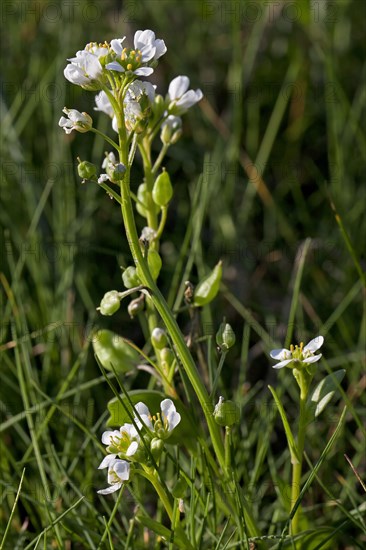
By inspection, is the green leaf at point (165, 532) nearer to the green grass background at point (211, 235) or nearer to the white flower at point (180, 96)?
the green grass background at point (211, 235)

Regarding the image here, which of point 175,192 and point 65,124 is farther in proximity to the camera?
point 175,192

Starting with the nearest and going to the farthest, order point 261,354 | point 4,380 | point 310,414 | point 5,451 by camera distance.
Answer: point 310,414, point 5,451, point 4,380, point 261,354

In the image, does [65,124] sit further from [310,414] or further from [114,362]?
[310,414]

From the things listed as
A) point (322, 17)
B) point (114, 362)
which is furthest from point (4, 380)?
point (322, 17)

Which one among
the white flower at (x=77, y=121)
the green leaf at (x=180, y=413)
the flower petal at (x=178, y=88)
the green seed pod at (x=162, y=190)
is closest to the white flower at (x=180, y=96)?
the flower petal at (x=178, y=88)

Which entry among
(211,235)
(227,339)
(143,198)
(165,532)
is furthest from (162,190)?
(211,235)

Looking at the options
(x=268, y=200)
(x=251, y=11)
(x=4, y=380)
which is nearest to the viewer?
(x=4, y=380)

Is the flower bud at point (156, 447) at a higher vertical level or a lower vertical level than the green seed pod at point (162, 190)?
lower
